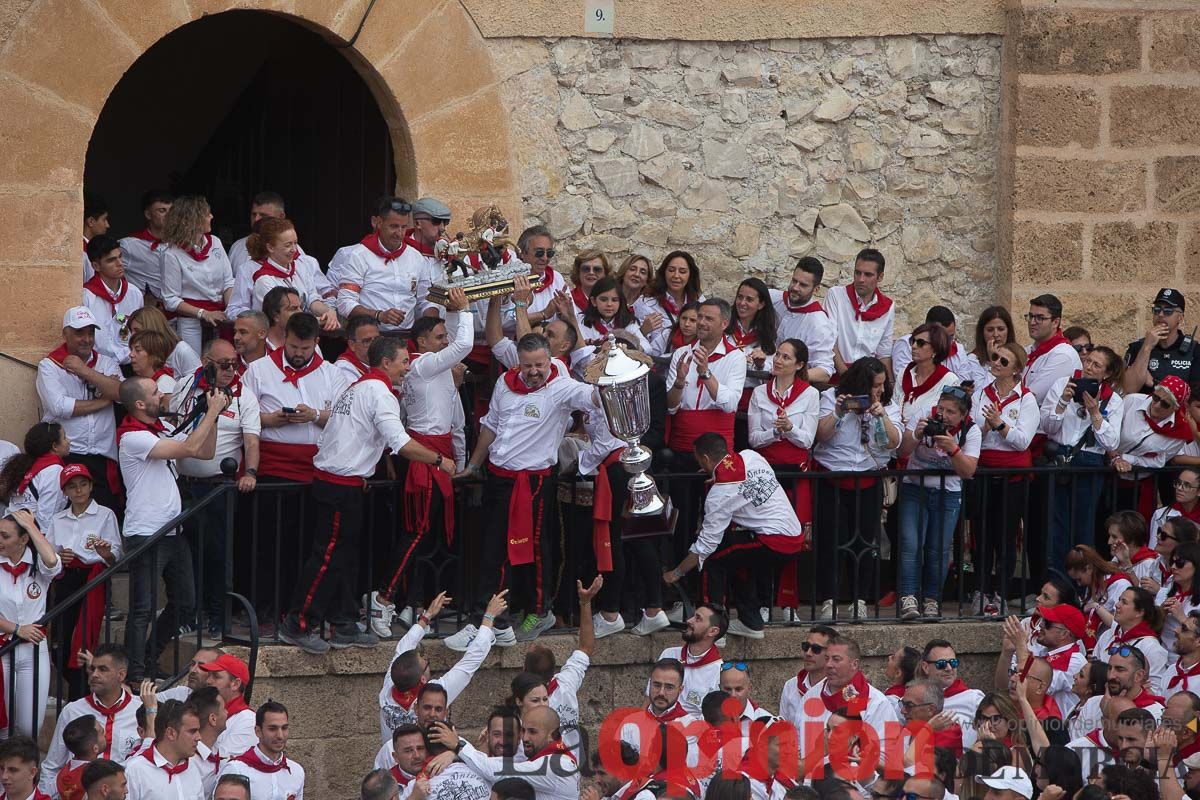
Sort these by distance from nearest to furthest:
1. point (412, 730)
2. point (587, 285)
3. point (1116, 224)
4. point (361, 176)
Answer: point (412, 730), point (587, 285), point (1116, 224), point (361, 176)

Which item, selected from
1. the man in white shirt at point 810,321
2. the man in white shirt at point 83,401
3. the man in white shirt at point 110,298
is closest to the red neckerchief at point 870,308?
the man in white shirt at point 810,321

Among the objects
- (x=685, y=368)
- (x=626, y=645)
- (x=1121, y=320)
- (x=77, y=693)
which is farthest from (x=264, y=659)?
(x=1121, y=320)

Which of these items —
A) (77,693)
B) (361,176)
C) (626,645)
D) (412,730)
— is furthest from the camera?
(361,176)

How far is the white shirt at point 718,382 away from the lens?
1021 cm

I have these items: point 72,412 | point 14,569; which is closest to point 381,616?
point 14,569

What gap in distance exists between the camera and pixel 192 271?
1055cm

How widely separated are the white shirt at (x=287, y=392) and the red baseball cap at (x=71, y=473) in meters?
0.91

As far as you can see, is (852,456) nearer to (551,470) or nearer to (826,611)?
(826,611)

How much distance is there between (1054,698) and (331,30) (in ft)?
17.8

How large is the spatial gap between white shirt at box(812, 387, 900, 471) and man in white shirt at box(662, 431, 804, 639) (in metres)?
0.58

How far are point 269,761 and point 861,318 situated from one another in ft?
14.8

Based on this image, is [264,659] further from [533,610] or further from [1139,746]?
[1139,746]

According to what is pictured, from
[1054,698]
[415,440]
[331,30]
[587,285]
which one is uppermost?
[331,30]

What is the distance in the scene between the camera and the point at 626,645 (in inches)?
394
